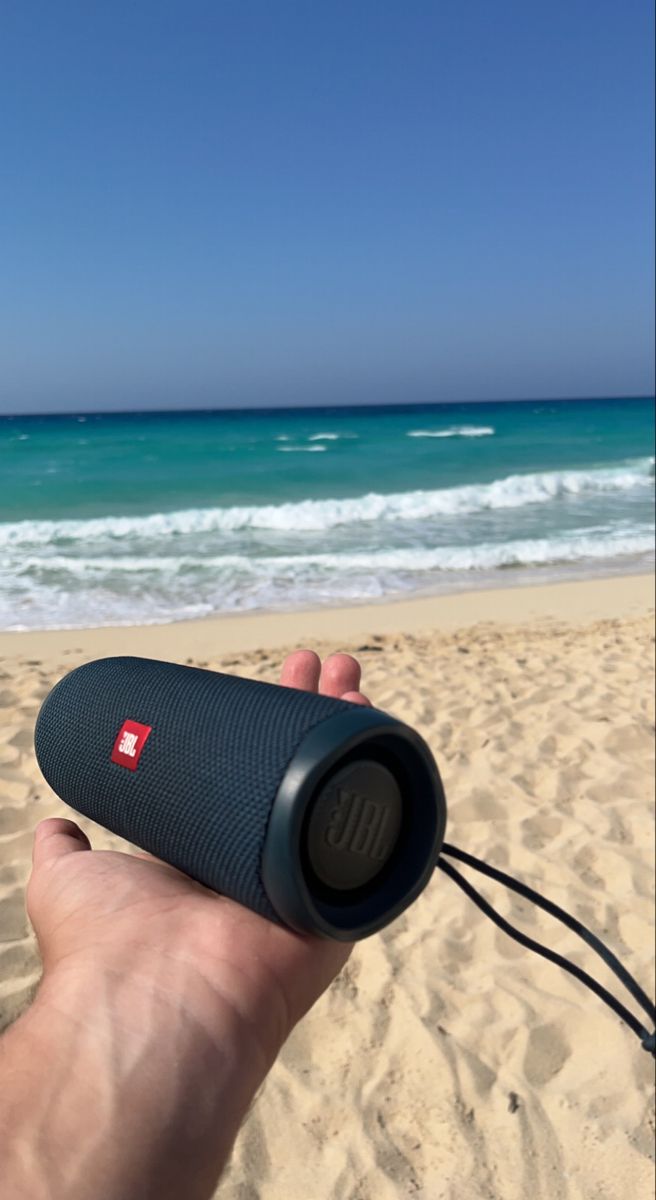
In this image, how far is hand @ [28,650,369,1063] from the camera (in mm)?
1038

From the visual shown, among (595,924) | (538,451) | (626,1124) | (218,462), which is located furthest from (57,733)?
(538,451)

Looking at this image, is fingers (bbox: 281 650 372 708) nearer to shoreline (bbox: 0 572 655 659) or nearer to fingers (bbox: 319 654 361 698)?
fingers (bbox: 319 654 361 698)

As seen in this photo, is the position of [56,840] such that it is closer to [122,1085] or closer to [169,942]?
[169,942]

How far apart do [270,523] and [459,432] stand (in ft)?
95.8

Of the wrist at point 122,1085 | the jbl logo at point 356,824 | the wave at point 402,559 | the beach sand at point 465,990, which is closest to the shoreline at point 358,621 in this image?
the beach sand at point 465,990

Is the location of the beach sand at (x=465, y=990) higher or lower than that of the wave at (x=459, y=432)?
lower

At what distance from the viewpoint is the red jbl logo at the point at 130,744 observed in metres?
1.03

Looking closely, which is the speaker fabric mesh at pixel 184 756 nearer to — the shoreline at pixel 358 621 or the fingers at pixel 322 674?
the shoreline at pixel 358 621

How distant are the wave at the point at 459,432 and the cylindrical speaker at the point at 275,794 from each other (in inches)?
1237

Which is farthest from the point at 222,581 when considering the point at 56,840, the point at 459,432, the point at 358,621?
the point at 459,432

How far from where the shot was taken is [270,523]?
6.70m

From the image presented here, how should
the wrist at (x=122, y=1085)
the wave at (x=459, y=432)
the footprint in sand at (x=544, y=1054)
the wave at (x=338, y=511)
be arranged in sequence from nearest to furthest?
the wrist at (x=122, y=1085) < the wave at (x=338, y=511) < the footprint in sand at (x=544, y=1054) < the wave at (x=459, y=432)

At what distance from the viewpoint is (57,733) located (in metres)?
1.14

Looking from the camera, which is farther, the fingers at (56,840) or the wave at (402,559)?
the wave at (402,559)
